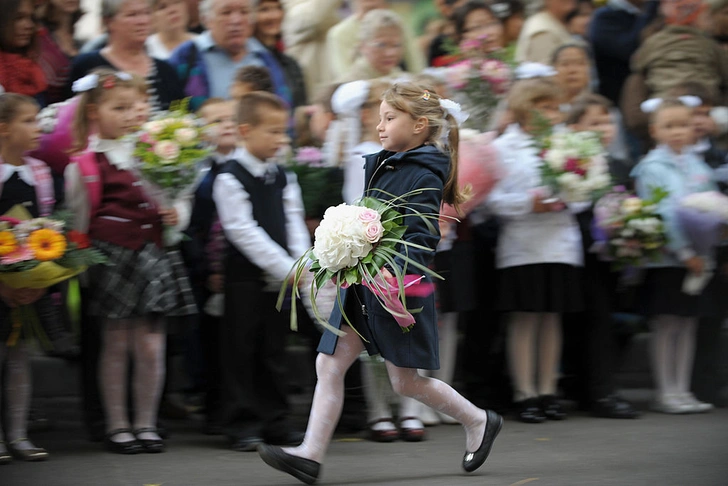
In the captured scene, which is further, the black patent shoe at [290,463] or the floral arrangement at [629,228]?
the floral arrangement at [629,228]

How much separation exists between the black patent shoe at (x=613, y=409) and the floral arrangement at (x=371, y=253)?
256cm

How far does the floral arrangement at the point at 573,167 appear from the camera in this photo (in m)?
6.99

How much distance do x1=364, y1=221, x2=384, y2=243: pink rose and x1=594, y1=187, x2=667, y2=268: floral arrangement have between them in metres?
2.63

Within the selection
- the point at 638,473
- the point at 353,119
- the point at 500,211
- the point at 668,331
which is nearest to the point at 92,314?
the point at 353,119

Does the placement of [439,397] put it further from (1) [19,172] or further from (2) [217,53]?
(2) [217,53]

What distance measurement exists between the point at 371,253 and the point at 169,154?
1528 mm

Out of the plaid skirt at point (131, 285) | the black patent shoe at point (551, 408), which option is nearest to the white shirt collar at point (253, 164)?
the plaid skirt at point (131, 285)

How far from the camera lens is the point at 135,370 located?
647 cm

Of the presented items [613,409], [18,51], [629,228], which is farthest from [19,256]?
[613,409]

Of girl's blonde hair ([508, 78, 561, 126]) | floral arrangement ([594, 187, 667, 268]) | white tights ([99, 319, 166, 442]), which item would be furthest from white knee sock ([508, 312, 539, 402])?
white tights ([99, 319, 166, 442])

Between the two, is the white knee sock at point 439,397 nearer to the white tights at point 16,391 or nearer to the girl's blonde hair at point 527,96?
the white tights at point 16,391

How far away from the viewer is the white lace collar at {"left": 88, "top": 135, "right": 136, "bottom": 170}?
6.30 metres

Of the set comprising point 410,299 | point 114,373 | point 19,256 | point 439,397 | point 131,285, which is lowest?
point 439,397

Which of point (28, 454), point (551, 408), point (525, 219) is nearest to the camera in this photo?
point (28, 454)
